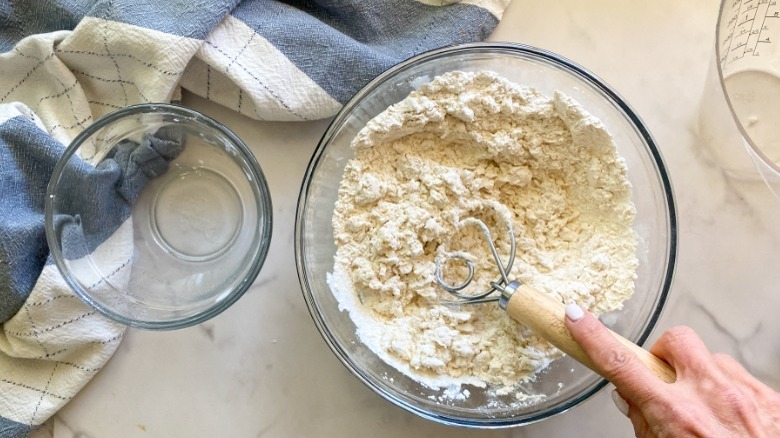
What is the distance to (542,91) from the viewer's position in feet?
3.56

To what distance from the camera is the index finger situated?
855mm

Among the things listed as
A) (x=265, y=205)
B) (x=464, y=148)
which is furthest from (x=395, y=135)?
(x=265, y=205)

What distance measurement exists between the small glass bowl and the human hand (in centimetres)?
56

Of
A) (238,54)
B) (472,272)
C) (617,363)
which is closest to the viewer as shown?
Result: (617,363)

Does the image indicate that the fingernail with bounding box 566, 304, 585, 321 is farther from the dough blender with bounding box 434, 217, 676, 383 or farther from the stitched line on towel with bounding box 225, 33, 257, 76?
the stitched line on towel with bounding box 225, 33, 257, 76

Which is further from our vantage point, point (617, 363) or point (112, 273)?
point (112, 273)

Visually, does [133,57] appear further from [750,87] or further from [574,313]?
[750,87]

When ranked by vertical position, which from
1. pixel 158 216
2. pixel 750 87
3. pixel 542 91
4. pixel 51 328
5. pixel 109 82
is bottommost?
pixel 51 328

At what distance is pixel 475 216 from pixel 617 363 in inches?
13.5

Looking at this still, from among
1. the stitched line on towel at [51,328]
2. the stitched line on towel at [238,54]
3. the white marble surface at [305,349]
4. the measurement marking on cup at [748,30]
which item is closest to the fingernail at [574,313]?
the white marble surface at [305,349]

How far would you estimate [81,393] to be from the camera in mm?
1144

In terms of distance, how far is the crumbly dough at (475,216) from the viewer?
1034 millimetres

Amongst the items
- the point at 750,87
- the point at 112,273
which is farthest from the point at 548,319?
the point at 112,273

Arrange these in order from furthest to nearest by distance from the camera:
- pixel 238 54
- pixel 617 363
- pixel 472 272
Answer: pixel 238 54, pixel 472 272, pixel 617 363
